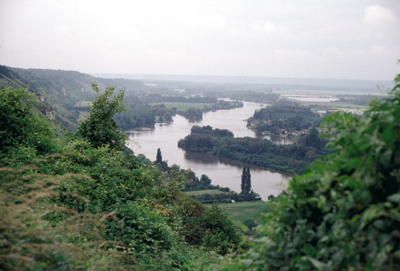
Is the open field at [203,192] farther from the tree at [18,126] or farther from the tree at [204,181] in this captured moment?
the tree at [18,126]

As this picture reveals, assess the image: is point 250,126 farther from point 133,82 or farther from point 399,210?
point 133,82

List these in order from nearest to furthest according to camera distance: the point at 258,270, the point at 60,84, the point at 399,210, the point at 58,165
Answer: the point at 399,210 → the point at 258,270 → the point at 58,165 → the point at 60,84

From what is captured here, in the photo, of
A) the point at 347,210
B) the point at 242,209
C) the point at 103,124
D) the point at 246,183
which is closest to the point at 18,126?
the point at 103,124

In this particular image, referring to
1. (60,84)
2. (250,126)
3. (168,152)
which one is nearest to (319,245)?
(168,152)

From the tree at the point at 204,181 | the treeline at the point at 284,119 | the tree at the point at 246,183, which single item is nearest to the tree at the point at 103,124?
Result: the tree at the point at 246,183

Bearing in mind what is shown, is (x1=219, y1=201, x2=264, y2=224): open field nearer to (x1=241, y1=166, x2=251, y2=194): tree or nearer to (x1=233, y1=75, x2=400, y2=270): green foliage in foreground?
(x1=241, y1=166, x2=251, y2=194): tree

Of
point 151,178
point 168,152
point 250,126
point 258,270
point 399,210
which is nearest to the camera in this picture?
point 399,210
